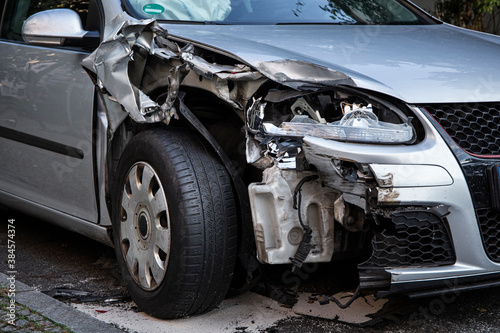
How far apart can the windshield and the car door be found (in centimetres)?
43

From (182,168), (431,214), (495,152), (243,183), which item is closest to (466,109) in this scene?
(495,152)

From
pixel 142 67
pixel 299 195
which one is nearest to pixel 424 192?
pixel 299 195

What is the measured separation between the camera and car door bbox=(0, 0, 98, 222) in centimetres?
360

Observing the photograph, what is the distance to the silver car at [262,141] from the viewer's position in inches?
104

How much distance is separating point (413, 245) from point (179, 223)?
91 cm

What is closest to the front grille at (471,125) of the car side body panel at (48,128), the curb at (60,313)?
the curb at (60,313)

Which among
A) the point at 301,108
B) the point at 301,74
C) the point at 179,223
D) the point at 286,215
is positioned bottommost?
the point at 179,223

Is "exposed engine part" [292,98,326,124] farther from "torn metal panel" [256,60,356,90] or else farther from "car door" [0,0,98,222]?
"car door" [0,0,98,222]

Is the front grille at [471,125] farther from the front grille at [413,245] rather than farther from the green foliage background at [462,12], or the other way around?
the green foliage background at [462,12]

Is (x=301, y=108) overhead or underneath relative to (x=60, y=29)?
underneath

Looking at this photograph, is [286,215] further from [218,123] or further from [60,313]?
[60,313]

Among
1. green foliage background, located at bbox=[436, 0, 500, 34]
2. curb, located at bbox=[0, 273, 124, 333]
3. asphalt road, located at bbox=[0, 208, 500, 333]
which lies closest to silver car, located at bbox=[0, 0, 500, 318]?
asphalt road, located at bbox=[0, 208, 500, 333]

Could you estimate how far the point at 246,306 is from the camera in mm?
3389

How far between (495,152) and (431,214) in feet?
1.18
